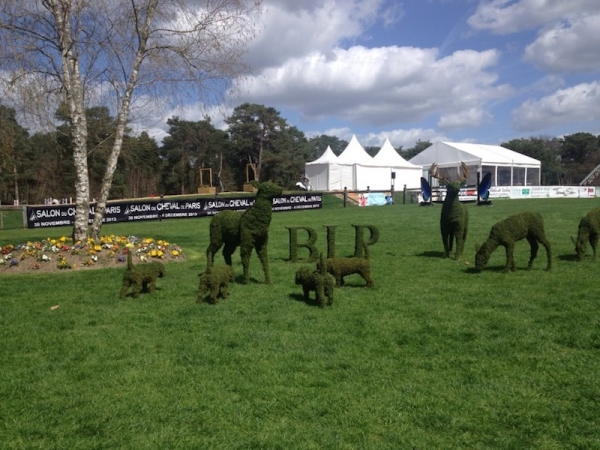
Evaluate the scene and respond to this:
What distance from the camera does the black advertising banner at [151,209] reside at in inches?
1013

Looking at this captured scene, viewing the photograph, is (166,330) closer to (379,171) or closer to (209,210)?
(209,210)

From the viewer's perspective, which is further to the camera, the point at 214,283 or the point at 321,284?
the point at 214,283

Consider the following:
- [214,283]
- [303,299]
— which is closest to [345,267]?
[303,299]

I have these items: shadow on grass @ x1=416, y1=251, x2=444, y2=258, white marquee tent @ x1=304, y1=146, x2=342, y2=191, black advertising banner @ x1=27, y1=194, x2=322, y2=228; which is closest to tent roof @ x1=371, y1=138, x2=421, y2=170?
white marquee tent @ x1=304, y1=146, x2=342, y2=191

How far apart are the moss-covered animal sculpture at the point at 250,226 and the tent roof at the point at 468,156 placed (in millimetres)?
40013

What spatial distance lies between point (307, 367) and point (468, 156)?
44.6m

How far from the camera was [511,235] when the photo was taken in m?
8.98

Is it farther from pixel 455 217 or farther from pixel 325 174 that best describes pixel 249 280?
pixel 325 174

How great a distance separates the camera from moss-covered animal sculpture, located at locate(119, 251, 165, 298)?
785 cm

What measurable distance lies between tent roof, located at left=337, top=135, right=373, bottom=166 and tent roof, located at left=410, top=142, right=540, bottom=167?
754cm

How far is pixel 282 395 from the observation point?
163 inches

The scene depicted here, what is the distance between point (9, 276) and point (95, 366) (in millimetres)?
6603

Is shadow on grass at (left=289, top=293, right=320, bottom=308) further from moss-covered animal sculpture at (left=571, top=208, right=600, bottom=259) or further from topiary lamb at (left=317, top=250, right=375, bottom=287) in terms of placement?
moss-covered animal sculpture at (left=571, top=208, right=600, bottom=259)

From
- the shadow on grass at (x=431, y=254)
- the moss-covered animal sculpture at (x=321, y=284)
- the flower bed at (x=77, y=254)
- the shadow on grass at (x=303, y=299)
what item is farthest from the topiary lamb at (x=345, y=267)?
the flower bed at (x=77, y=254)
